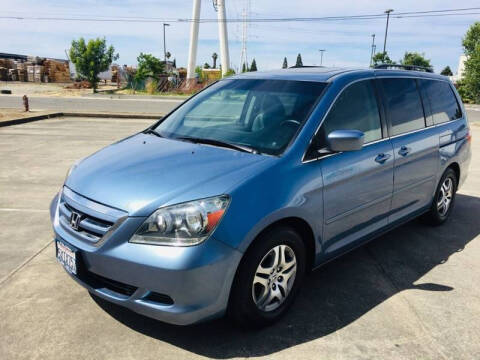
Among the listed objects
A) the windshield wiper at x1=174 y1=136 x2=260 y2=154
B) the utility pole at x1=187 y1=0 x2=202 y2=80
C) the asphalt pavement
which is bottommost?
the asphalt pavement

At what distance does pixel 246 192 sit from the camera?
2688 millimetres

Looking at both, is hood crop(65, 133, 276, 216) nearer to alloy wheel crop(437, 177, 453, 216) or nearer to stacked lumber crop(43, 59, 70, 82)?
alloy wheel crop(437, 177, 453, 216)

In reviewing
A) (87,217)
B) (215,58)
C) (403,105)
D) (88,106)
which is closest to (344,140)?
(403,105)

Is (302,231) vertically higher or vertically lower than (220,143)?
lower

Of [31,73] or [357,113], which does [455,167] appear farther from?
[31,73]

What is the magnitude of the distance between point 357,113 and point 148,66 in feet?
138

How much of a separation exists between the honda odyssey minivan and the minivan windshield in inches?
0.6

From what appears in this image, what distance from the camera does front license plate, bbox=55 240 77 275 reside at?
9.16 ft

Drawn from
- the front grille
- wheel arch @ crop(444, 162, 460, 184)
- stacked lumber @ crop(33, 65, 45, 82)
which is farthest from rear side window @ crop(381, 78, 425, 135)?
stacked lumber @ crop(33, 65, 45, 82)

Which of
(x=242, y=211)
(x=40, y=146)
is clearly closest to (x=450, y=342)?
(x=242, y=211)

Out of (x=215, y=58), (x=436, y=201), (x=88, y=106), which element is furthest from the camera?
(x=215, y=58)

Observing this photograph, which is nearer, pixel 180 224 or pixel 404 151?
pixel 180 224

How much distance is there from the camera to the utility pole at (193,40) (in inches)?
1967

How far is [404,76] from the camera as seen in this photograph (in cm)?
448
